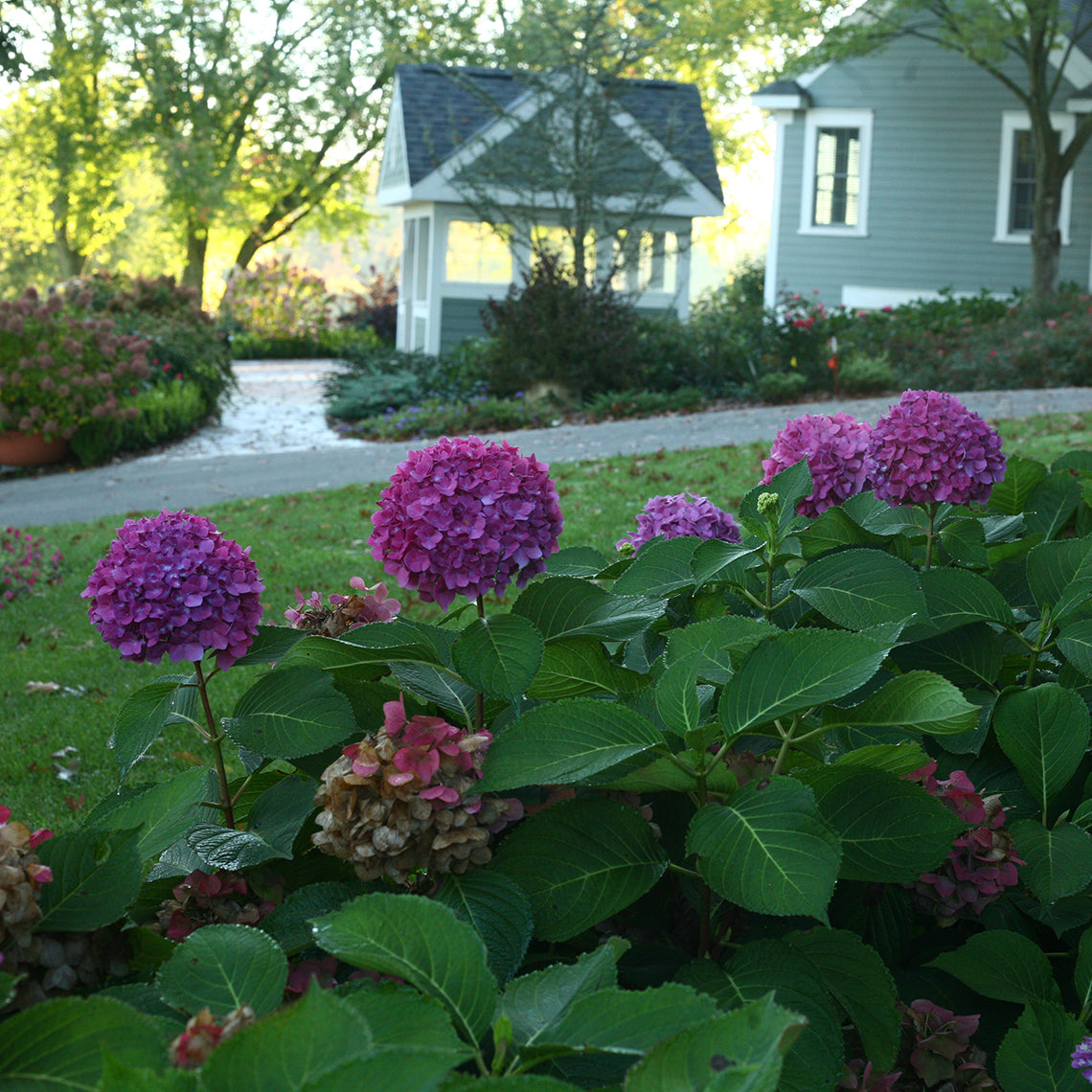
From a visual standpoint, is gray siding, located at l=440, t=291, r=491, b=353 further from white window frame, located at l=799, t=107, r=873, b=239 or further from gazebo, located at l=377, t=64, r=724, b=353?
white window frame, located at l=799, t=107, r=873, b=239

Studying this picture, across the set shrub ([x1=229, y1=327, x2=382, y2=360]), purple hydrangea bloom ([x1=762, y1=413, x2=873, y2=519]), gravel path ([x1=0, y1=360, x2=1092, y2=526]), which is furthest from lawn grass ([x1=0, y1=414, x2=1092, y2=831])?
shrub ([x1=229, y1=327, x2=382, y2=360])

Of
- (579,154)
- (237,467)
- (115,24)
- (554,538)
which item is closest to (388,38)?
(115,24)

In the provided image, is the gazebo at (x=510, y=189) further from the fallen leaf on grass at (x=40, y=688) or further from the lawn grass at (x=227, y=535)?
the fallen leaf on grass at (x=40, y=688)

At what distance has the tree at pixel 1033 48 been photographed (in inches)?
679

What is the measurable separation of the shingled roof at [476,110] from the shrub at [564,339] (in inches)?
173

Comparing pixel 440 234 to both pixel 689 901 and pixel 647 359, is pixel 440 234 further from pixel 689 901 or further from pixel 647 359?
pixel 689 901

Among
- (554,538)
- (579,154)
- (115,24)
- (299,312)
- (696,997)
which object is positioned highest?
(115,24)

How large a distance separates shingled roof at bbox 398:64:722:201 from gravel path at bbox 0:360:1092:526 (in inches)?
264

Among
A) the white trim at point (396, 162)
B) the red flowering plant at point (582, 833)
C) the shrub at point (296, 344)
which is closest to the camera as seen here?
the red flowering plant at point (582, 833)

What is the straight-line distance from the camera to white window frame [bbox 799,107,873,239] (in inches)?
821

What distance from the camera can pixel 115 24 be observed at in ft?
101

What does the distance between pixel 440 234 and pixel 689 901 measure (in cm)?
1939

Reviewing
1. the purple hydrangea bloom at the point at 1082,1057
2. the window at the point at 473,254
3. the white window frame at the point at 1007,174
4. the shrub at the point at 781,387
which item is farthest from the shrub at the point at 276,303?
the purple hydrangea bloom at the point at 1082,1057

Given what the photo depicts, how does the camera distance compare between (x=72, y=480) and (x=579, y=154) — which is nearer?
(x=72, y=480)
